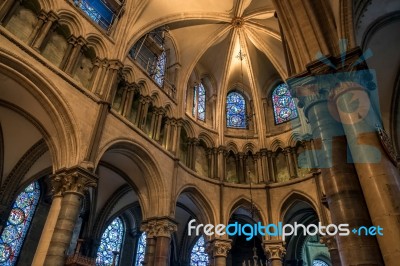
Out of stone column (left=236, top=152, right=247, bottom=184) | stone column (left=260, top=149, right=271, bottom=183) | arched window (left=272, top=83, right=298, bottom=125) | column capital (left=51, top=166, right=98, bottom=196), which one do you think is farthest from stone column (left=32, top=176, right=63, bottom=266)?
arched window (left=272, top=83, right=298, bottom=125)

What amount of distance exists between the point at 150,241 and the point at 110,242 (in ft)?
16.7

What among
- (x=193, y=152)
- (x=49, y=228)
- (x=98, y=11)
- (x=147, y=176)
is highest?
(x=98, y=11)

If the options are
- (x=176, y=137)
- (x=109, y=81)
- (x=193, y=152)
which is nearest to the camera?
(x=109, y=81)

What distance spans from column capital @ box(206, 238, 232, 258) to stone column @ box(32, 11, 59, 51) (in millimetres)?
9092

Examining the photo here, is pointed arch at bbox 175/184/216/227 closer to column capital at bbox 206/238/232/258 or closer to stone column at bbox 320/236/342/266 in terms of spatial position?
column capital at bbox 206/238/232/258

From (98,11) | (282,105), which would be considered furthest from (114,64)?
(282,105)

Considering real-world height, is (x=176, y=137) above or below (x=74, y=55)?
below

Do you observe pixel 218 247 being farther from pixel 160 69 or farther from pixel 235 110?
pixel 160 69

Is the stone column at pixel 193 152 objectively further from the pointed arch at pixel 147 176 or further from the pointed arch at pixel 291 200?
the pointed arch at pixel 291 200

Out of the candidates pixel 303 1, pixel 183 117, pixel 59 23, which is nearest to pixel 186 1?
pixel 183 117

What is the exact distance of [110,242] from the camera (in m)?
14.4

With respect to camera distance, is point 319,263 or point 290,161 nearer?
point 290,161

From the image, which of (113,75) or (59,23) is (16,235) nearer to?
(113,75)

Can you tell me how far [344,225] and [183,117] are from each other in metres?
9.90
